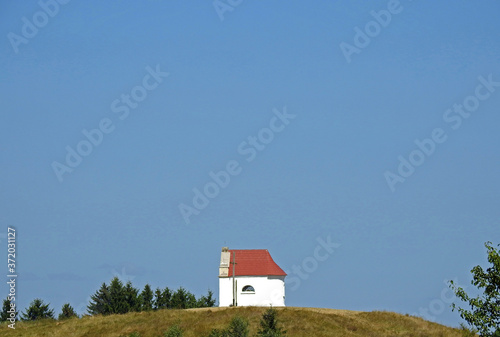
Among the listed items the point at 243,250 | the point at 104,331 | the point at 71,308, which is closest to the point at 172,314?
the point at 104,331

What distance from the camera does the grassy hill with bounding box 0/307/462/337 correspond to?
51000 millimetres

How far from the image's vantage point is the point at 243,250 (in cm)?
6838

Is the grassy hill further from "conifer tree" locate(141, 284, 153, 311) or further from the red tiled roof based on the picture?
"conifer tree" locate(141, 284, 153, 311)

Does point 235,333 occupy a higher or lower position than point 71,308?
lower

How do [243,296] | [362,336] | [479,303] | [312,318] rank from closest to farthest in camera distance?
[479,303] → [362,336] → [312,318] → [243,296]

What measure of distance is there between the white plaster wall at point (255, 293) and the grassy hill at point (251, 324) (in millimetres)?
4617

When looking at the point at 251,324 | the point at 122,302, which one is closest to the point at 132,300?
the point at 122,302

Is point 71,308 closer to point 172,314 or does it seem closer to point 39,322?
point 39,322

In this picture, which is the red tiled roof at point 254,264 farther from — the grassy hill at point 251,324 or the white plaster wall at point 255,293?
the grassy hill at point 251,324

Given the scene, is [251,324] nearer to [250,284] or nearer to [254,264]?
[250,284]

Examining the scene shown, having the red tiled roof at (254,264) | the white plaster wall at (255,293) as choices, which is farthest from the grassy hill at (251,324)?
the red tiled roof at (254,264)

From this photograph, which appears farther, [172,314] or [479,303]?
[172,314]

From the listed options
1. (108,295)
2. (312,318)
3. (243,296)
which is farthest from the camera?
(108,295)

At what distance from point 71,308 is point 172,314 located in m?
31.2
